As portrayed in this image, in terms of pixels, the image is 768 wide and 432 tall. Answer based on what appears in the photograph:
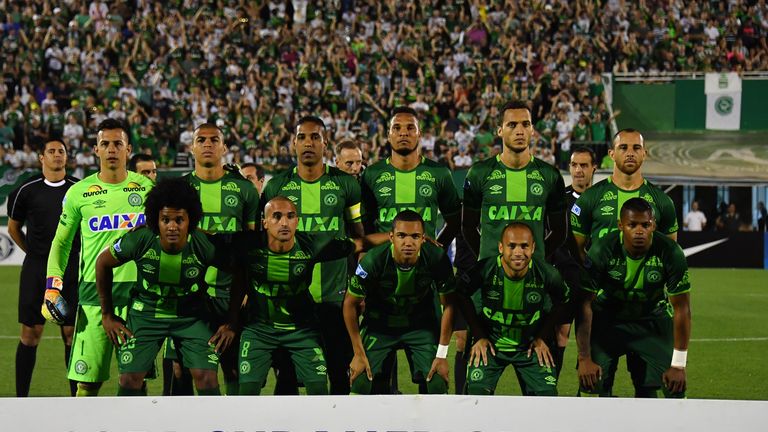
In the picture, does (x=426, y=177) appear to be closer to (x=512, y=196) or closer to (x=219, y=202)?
(x=512, y=196)

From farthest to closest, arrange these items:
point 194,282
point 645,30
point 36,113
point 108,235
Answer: point 645,30 → point 36,113 → point 108,235 → point 194,282

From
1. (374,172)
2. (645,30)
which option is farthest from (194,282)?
(645,30)

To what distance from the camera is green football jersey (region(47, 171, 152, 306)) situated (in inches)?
300

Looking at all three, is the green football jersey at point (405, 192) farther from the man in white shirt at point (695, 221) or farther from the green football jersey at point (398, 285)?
the man in white shirt at point (695, 221)

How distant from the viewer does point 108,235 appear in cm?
764

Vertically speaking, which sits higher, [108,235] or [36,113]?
[36,113]

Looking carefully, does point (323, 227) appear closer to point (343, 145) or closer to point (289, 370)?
point (289, 370)

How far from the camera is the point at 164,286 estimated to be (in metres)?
7.16

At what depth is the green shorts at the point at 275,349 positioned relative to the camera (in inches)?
282

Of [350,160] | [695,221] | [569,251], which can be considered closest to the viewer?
[569,251]

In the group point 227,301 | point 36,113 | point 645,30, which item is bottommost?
point 227,301

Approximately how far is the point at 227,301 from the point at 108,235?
101 centimetres

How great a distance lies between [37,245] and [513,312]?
428 cm

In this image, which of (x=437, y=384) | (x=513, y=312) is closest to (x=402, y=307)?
(x=437, y=384)
